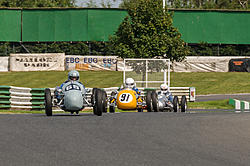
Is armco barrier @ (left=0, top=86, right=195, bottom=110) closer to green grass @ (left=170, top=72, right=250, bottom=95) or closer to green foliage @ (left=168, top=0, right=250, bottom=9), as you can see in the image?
green grass @ (left=170, top=72, right=250, bottom=95)

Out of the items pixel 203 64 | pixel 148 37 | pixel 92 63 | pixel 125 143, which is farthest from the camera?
pixel 92 63

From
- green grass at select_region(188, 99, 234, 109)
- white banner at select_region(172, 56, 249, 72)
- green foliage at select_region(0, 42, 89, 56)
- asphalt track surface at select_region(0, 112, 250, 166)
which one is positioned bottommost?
green grass at select_region(188, 99, 234, 109)

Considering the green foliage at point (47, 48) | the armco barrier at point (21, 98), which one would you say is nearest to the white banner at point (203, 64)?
the green foliage at point (47, 48)

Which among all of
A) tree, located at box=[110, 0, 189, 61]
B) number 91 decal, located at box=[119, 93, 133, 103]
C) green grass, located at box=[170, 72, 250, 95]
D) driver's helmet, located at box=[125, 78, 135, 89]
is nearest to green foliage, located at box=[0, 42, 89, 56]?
green grass, located at box=[170, 72, 250, 95]

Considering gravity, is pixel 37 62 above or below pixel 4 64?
above

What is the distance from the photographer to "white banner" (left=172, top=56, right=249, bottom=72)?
4728 cm

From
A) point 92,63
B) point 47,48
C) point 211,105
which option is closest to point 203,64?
point 92,63

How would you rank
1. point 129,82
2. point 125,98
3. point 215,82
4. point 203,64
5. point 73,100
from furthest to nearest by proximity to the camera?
point 203,64, point 215,82, point 129,82, point 125,98, point 73,100

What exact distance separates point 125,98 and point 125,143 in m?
9.67

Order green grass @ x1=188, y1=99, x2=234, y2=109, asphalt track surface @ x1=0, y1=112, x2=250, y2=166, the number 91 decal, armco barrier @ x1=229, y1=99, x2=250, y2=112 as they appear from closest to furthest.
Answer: asphalt track surface @ x1=0, y1=112, x2=250, y2=166 → the number 91 decal → armco barrier @ x1=229, y1=99, x2=250, y2=112 → green grass @ x1=188, y1=99, x2=234, y2=109

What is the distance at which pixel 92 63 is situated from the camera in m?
48.1

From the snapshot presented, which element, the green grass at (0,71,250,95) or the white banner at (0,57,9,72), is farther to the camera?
the white banner at (0,57,9,72)

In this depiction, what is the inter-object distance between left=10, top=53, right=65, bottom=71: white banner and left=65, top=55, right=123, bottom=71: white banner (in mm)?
648

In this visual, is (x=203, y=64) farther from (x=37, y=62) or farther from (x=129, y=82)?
(x=129, y=82)
